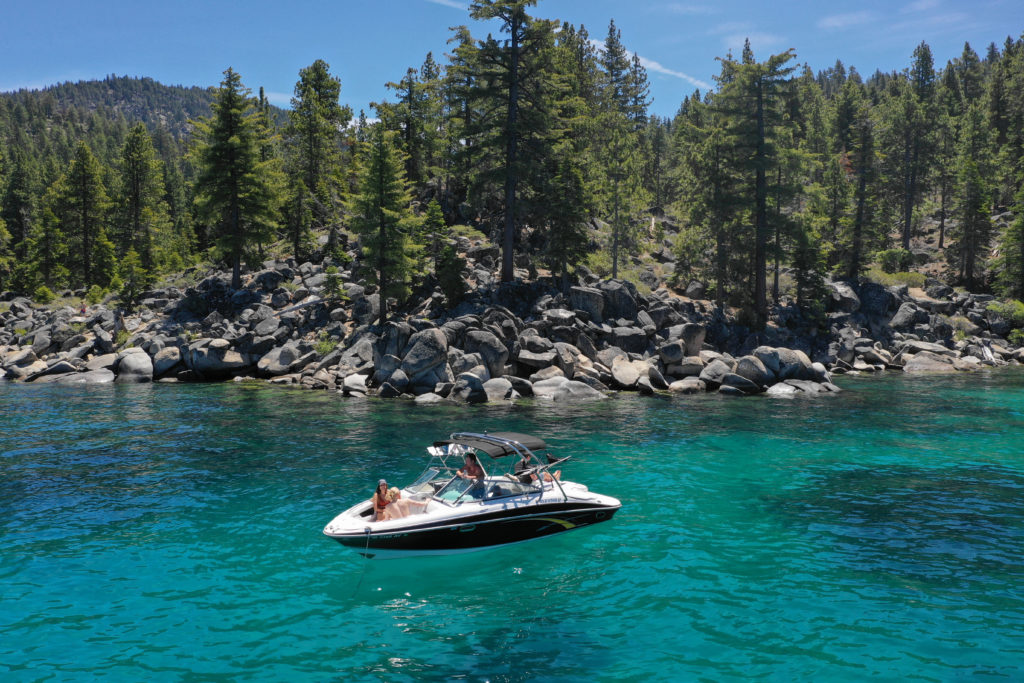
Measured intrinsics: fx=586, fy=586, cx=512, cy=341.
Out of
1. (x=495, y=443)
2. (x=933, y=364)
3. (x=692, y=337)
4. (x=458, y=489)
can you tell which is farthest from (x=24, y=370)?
(x=933, y=364)

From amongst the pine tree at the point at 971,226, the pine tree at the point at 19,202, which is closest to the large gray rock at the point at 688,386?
the pine tree at the point at 971,226

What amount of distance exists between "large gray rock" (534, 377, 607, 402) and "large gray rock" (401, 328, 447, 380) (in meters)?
6.07

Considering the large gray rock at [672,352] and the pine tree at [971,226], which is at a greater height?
the pine tree at [971,226]

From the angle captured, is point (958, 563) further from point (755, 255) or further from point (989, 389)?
point (755, 255)

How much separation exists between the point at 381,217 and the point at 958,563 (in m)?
36.5

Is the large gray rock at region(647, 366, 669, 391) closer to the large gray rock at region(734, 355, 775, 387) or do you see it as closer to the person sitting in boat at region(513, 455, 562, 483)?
the large gray rock at region(734, 355, 775, 387)

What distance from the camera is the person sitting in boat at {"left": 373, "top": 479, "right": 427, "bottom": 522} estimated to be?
13.3 m

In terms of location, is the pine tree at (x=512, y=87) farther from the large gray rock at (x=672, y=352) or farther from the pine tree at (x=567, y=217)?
the large gray rock at (x=672, y=352)

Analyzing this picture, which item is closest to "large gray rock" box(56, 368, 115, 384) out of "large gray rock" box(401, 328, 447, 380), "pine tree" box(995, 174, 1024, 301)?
"large gray rock" box(401, 328, 447, 380)

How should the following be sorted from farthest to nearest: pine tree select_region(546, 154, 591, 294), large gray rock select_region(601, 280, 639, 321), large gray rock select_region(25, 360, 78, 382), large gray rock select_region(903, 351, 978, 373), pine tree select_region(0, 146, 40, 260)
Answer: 1. pine tree select_region(0, 146, 40, 260)
2. large gray rock select_region(903, 351, 978, 373)
3. pine tree select_region(546, 154, 591, 294)
4. large gray rock select_region(601, 280, 639, 321)
5. large gray rock select_region(25, 360, 78, 382)

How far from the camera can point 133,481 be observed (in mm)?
19391

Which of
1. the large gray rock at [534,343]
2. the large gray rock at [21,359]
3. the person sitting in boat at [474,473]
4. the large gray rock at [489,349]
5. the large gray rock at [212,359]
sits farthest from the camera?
the large gray rock at [21,359]

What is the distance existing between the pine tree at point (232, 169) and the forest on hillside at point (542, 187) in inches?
6.6

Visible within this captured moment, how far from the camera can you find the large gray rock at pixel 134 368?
39.3m
